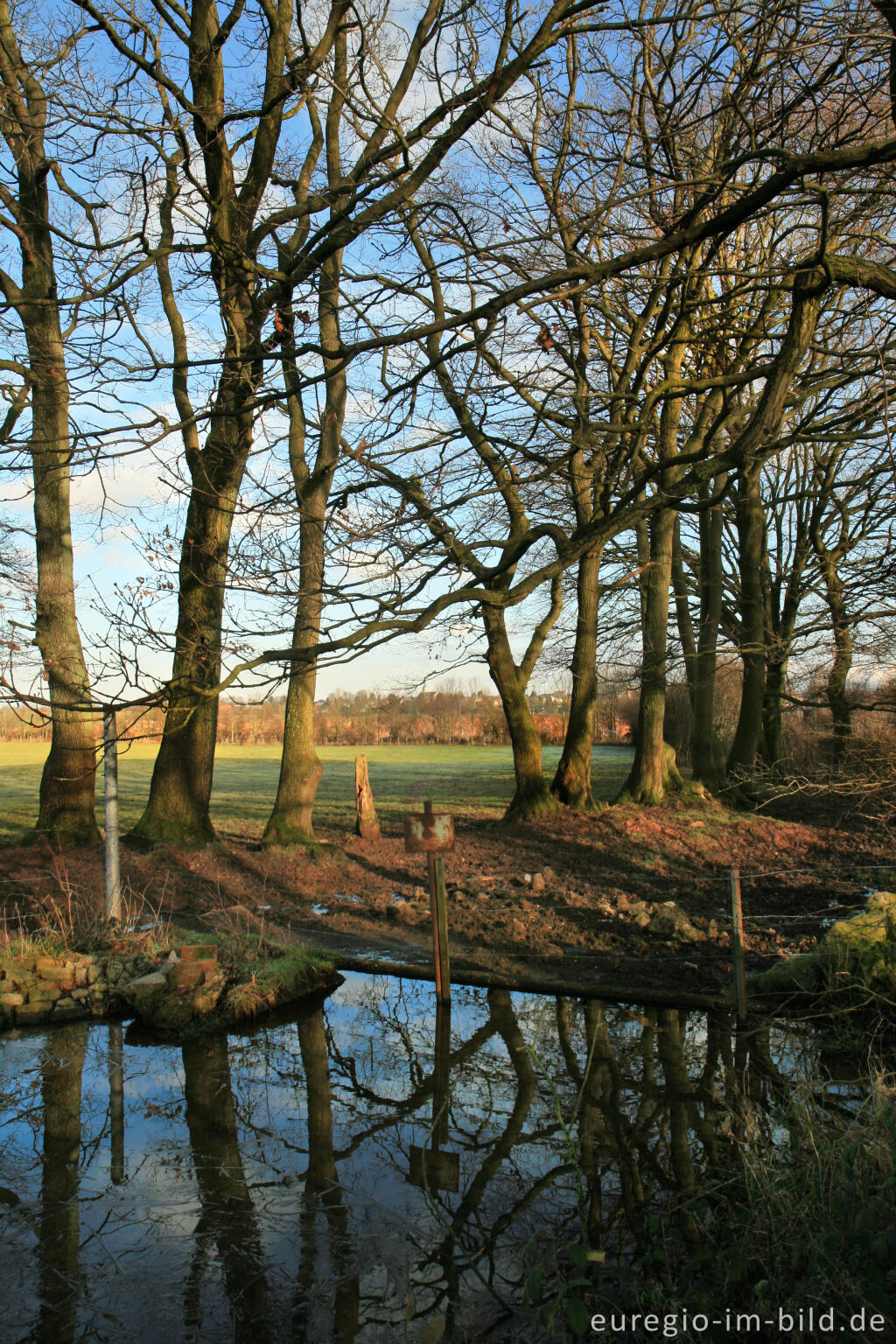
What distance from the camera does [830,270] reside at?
605 centimetres

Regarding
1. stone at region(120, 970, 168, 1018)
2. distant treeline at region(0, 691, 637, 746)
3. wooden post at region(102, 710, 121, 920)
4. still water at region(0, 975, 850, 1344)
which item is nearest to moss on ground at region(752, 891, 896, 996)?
still water at region(0, 975, 850, 1344)

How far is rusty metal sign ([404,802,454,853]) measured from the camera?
800cm

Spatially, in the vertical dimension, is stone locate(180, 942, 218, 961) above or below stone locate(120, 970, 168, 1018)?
above

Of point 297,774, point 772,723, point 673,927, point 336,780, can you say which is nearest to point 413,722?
point 336,780

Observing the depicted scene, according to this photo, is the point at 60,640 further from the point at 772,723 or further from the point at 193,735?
the point at 772,723

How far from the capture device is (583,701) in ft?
58.5

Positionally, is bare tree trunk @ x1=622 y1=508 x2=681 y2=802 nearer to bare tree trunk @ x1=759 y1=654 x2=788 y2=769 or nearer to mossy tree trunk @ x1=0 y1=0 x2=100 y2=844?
bare tree trunk @ x1=759 y1=654 x2=788 y2=769

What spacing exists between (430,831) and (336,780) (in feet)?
91.1

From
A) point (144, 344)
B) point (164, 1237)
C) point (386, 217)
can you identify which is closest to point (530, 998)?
point (164, 1237)

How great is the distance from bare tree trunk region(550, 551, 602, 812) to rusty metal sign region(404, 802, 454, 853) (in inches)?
380

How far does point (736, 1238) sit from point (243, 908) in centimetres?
709

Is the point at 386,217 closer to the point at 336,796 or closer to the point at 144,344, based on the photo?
the point at 144,344

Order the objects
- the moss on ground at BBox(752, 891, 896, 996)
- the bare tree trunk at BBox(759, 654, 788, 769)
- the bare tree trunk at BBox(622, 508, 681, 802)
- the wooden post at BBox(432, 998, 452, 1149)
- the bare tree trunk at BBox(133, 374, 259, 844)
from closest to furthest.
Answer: the wooden post at BBox(432, 998, 452, 1149), the moss on ground at BBox(752, 891, 896, 996), the bare tree trunk at BBox(133, 374, 259, 844), the bare tree trunk at BBox(622, 508, 681, 802), the bare tree trunk at BBox(759, 654, 788, 769)

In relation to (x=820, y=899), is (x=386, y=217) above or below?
above
